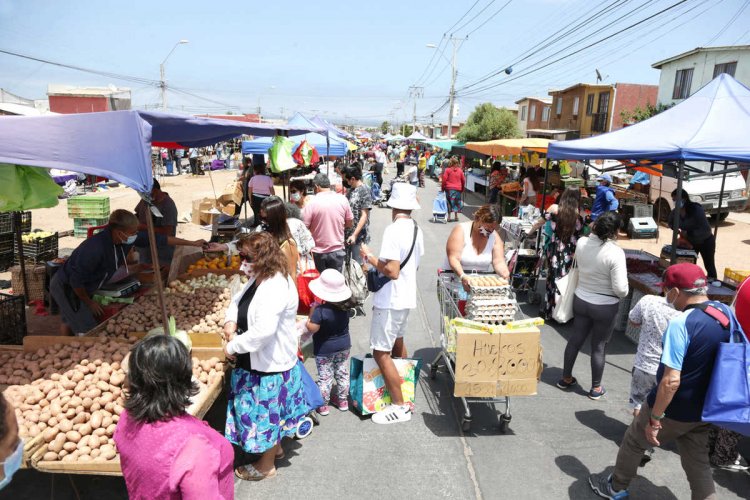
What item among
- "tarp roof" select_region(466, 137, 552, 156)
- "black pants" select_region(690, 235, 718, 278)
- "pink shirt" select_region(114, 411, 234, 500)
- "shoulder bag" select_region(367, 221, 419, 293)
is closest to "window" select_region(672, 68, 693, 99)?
"tarp roof" select_region(466, 137, 552, 156)

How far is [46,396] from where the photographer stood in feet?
12.1

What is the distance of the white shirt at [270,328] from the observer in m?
3.36

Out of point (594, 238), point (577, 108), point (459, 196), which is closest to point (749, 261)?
point (459, 196)

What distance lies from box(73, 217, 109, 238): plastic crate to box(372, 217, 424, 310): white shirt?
10153 mm

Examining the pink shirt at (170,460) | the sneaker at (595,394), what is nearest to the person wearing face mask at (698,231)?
the sneaker at (595,394)

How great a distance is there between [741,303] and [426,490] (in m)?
2.78

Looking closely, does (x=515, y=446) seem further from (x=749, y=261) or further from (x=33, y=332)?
(x=749, y=261)

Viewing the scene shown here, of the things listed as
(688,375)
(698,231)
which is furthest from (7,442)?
(698,231)

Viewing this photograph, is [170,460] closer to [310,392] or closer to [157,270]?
[157,270]

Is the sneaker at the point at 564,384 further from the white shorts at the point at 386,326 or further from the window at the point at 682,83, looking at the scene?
the window at the point at 682,83

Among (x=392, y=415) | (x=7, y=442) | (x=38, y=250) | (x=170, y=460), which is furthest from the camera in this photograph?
(x=38, y=250)

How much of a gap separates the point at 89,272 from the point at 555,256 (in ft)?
19.3

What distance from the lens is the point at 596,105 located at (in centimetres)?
3794

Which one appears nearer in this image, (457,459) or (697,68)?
(457,459)
